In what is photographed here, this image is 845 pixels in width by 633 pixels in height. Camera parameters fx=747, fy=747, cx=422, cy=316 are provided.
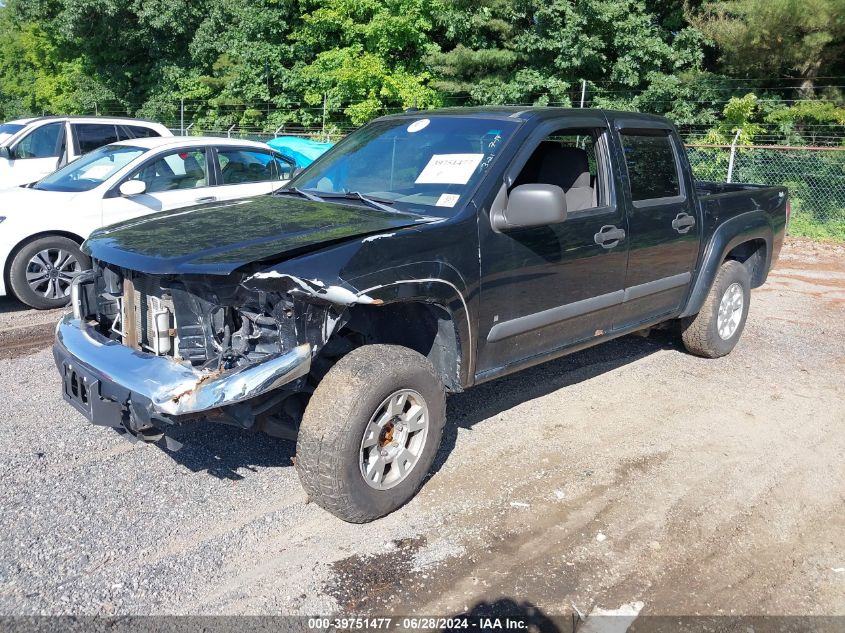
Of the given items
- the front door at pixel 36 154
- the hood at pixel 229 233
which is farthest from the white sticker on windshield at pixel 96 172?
the hood at pixel 229 233

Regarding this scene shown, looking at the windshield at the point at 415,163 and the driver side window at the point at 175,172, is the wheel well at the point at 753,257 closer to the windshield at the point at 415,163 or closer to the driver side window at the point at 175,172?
the windshield at the point at 415,163

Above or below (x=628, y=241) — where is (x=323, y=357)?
below

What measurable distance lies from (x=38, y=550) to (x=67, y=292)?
16.2 feet

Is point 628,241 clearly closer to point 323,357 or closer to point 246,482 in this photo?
point 323,357

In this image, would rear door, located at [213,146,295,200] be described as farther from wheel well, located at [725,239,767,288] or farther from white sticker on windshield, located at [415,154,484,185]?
wheel well, located at [725,239,767,288]

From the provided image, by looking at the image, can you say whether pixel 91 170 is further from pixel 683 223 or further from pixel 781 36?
pixel 781 36

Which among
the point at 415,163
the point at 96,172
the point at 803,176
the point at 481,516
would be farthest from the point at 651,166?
the point at 803,176

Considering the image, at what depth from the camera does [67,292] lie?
25.2ft

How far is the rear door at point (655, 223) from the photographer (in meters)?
5.00

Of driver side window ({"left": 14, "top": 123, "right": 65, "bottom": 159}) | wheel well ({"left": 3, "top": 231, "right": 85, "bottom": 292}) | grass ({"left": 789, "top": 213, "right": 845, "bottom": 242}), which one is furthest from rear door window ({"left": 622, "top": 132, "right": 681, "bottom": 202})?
grass ({"left": 789, "top": 213, "right": 845, "bottom": 242})

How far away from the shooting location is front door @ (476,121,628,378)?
160 inches

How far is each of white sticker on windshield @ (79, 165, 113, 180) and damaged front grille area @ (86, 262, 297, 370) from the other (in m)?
4.92

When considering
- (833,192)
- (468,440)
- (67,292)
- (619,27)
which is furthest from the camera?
(619,27)

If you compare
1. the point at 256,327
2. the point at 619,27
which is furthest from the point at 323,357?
the point at 619,27
